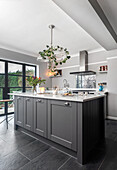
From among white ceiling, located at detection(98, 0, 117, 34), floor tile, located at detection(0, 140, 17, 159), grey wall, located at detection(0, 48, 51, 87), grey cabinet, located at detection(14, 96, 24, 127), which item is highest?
white ceiling, located at detection(98, 0, 117, 34)

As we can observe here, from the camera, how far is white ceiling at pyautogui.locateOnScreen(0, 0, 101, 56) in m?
2.04

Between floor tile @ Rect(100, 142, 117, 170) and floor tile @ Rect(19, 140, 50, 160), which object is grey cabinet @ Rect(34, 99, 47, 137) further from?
floor tile @ Rect(100, 142, 117, 170)

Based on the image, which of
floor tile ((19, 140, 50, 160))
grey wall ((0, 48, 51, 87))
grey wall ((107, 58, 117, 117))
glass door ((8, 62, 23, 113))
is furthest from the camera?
glass door ((8, 62, 23, 113))

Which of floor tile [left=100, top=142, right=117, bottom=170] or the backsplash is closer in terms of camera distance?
floor tile [left=100, top=142, right=117, bottom=170]

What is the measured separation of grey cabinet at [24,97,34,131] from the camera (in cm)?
227

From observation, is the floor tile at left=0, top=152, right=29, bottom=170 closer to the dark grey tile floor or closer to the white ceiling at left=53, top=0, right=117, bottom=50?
the dark grey tile floor

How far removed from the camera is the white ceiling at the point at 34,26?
2.04m

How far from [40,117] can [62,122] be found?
1.81 ft

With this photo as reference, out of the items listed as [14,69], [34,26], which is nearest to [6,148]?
[34,26]

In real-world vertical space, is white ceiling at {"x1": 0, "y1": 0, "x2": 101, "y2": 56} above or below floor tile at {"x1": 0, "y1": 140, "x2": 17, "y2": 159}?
above

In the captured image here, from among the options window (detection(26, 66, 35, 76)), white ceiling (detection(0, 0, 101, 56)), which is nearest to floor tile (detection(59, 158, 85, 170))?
white ceiling (detection(0, 0, 101, 56))

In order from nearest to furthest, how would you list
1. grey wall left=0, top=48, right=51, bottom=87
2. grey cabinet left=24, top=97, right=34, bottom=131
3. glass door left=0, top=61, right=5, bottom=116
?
grey cabinet left=24, top=97, right=34, bottom=131
grey wall left=0, top=48, right=51, bottom=87
glass door left=0, top=61, right=5, bottom=116

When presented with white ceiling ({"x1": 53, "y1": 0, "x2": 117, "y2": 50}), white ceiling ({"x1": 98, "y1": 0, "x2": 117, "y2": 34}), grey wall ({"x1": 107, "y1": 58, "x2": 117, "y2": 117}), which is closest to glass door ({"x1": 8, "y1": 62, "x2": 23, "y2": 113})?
white ceiling ({"x1": 53, "y1": 0, "x2": 117, "y2": 50})

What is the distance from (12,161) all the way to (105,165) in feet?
4.43
